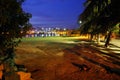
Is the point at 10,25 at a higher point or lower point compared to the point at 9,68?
higher

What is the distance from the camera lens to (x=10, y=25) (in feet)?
28.0

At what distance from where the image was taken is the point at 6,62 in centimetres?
938

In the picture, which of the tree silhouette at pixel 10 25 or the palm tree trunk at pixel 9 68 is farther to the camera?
the palm tree trunk at pixel 9 68

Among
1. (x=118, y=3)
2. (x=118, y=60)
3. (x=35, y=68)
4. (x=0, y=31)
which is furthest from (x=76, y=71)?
(x=0, y=31)

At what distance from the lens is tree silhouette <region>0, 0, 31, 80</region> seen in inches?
317

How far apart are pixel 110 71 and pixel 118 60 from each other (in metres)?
5.38

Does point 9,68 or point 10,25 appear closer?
point 10,25

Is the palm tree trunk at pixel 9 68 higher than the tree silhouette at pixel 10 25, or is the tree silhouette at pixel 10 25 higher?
the tree silhouette at pixel 10 25

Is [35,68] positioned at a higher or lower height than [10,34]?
lower

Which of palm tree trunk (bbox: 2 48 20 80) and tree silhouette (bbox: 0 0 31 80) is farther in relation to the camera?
palm tree trunk (bbox: 2 48 20 80)

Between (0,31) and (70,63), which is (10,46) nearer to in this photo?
(0,31)

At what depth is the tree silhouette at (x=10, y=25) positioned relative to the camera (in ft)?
26.5

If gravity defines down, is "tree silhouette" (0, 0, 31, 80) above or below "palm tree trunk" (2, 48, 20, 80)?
above

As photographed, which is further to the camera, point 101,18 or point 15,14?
point 101,18
